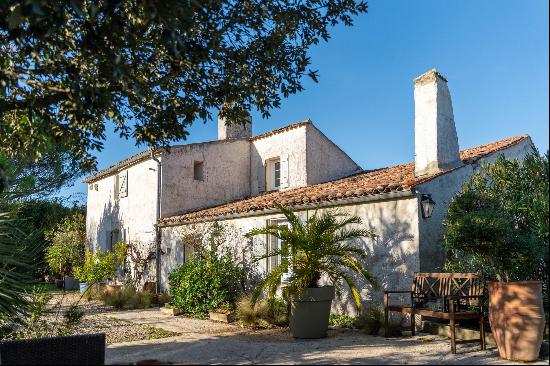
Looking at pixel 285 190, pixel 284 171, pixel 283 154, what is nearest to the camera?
pixel 285 190

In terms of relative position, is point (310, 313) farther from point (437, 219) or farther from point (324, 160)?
point (324, 160)

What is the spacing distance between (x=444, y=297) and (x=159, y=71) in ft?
19.5

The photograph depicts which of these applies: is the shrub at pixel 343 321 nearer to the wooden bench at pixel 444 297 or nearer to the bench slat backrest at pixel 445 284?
the wooden bench at pixel 444 297

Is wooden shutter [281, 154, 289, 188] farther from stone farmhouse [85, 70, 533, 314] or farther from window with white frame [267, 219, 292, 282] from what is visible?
window with white frame [267, 219, 292, 282]

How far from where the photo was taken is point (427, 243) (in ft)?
33.8

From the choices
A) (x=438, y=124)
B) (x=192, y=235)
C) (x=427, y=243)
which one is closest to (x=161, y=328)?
(x=192, y=235)

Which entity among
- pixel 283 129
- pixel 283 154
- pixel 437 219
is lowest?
pixel 437 219

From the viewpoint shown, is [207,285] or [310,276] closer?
[310,276]

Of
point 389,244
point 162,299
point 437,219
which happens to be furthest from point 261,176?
point 437,219

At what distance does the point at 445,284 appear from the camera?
30.4ft

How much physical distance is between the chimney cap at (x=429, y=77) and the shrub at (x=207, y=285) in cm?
641

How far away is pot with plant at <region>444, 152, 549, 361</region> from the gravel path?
0.45 meters

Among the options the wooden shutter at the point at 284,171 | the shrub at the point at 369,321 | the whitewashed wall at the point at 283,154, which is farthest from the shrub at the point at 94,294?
the shrub at the point at 369,321

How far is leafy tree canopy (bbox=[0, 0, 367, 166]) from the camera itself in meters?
7.32
